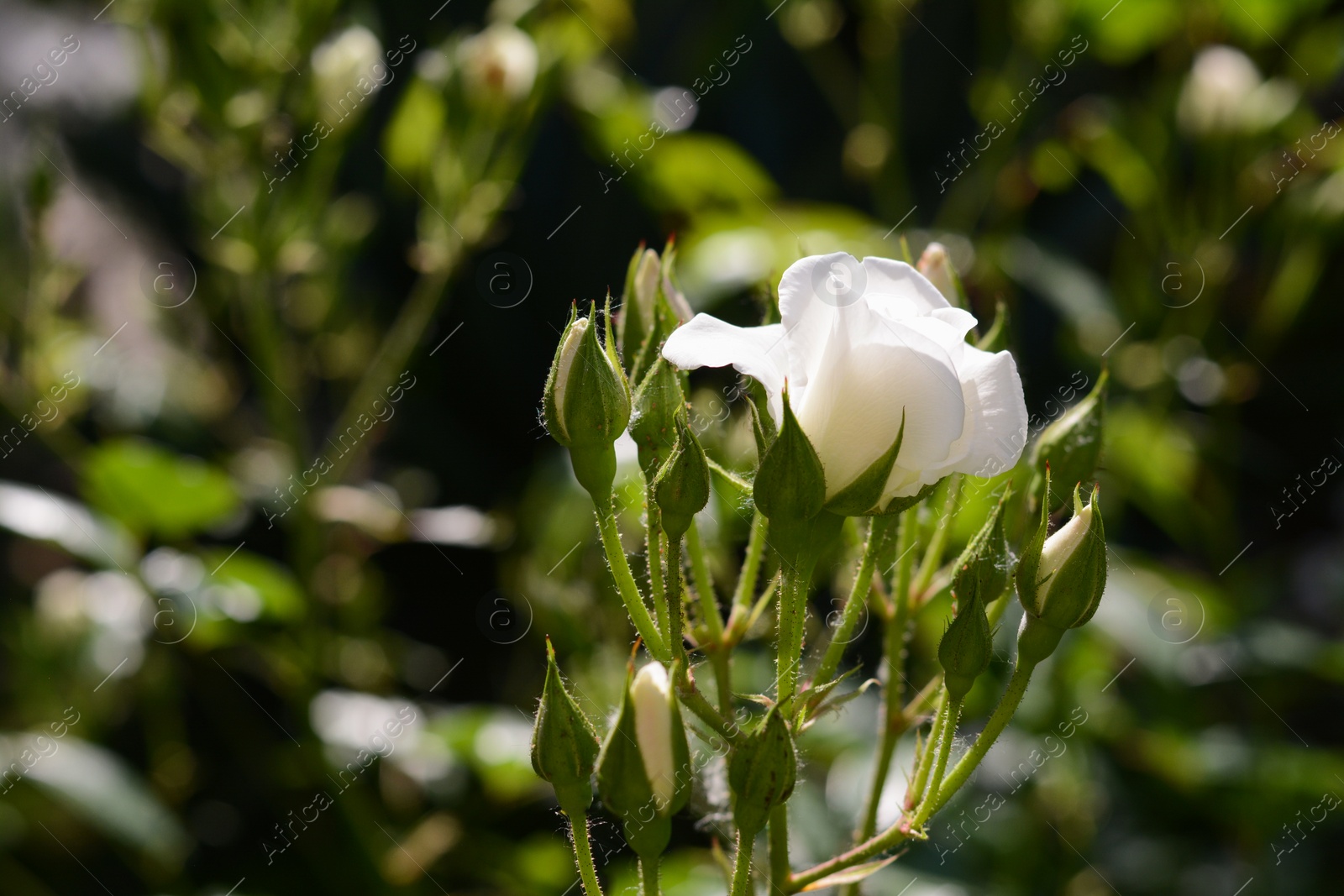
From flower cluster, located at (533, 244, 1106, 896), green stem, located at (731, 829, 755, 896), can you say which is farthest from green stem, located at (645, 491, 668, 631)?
green stem, located at (731, 829, 755, 896)

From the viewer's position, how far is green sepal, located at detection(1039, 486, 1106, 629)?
0.50 m

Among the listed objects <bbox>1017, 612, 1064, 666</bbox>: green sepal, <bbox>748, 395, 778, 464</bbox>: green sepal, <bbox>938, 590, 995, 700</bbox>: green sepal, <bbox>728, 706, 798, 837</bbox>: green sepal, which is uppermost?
<bbox>748, 395, 778, 464</bbox>: green sepal

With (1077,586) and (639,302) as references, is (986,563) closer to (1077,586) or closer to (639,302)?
(1077,586)

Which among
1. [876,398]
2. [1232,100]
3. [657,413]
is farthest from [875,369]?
[1232,100]

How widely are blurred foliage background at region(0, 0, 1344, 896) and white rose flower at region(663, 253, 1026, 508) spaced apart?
292mm

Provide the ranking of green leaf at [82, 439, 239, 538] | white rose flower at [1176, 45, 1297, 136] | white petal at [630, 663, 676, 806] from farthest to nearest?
white rose flower at [1176, 45, 1297, 136], green leaf at [82, 439, 239, 538], white petal at [630, 663, 676, 806]

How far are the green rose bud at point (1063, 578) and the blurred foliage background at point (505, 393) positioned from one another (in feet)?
0.93

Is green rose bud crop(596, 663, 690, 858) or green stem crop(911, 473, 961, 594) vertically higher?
green rose bud crop(596, 663, 690, 858)

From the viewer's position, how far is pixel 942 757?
0.48 m

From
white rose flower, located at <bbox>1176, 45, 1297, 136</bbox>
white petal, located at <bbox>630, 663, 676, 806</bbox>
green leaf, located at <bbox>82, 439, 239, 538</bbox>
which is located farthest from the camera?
white rose flower, located at <bbox>1176, 45, 1297, 136</bbox>

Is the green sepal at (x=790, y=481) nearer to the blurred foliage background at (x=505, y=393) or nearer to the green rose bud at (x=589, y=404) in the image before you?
the green rose bud at (x=589, y=404)

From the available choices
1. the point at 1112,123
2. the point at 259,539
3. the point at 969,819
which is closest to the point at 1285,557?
the point at 1112,123

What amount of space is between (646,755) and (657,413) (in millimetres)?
161

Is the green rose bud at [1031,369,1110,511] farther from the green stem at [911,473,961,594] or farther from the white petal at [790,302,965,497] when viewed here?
the white petal at [790,302,965,497]
